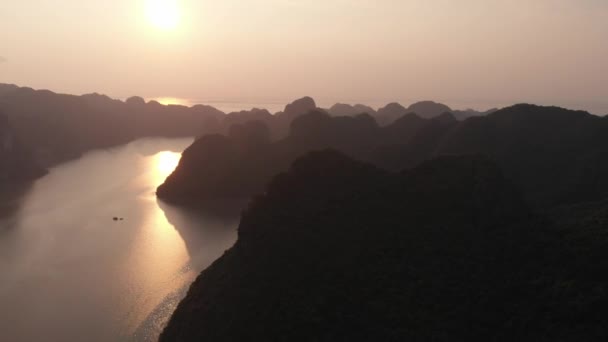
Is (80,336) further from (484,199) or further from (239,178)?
(239,178)

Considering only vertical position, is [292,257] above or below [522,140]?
below

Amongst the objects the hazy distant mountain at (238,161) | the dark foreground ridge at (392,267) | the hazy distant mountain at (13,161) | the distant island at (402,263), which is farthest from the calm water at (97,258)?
the dark foreground ridge at (392,267)

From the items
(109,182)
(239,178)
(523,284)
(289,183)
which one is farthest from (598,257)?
(109,182)

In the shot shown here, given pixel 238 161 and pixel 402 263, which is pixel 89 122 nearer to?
pixel 238 161

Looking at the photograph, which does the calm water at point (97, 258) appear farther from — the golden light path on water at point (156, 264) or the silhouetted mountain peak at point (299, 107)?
the silhouetted mountain peak at point (299, 107)

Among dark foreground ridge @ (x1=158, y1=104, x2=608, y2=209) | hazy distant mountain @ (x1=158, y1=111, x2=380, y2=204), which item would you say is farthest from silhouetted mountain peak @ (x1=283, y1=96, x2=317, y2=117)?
hazy distant mountain @ (x1=158, y1=111, x2=380, y2=204)

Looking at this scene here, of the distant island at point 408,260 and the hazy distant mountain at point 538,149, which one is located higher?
the hazy distant mountain at point 538,149
